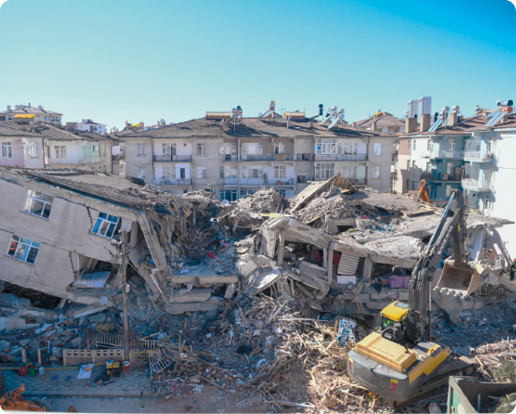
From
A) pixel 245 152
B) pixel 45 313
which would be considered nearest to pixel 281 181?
pixel 245 152

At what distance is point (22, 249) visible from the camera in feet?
48.0

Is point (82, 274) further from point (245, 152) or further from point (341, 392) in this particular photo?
point (245, 152)

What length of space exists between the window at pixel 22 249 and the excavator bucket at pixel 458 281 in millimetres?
16008

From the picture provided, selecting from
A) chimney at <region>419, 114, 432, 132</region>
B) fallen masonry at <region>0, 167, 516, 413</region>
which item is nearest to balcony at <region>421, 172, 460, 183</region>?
chimney at <region>419, 114, 432, 132</region>

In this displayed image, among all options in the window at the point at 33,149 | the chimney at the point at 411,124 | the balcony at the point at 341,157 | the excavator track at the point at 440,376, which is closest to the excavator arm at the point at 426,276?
the excavator track at the point at 440,376

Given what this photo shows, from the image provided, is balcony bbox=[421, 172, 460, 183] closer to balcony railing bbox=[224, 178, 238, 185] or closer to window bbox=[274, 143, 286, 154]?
window bbox=[274, 143, 286, 154]

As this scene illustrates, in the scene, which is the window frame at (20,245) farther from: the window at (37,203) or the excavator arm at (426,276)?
the excavator arm at (426,276)

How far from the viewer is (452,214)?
43.8ft

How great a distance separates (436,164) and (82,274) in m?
34.1

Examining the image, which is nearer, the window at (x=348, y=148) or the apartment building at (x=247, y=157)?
the apartment building at (x=247, y=157)

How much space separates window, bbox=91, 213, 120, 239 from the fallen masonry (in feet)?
0.17

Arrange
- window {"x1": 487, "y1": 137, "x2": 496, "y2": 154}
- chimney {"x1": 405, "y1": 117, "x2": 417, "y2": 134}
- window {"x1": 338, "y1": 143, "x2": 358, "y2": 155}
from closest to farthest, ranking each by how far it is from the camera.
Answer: window {"x1": 487, "y1": 137, "x2": 496, "y2": 154} → window {"x1": 338, "y1": 143, "x2": 358, "y2": 155} → chimney {"x1": 405, "y1": 117, "x2": 417, "y2": 134}

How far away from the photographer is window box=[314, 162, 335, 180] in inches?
1510

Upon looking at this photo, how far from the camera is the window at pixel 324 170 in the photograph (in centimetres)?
3834
